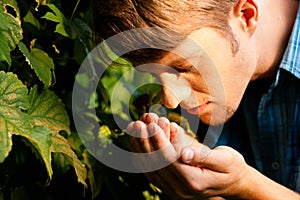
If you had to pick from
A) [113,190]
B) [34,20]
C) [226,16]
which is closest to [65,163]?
[113,190]

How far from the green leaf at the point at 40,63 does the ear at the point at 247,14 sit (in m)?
0.49

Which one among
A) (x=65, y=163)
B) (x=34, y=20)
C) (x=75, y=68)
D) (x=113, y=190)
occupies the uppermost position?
(x=34, y=20)

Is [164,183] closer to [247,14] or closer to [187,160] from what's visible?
[187,160]

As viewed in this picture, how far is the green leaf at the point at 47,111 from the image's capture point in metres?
1.15

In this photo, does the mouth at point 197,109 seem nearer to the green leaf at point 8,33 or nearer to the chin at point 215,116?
the chin at point 215,116

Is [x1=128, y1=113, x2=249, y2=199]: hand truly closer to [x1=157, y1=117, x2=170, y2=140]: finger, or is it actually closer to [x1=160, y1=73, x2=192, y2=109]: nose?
[x1=157, y1=117, x2=170, y2=140]: finger

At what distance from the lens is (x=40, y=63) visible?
116 centimetres

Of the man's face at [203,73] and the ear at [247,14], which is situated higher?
the ear at [247,14]

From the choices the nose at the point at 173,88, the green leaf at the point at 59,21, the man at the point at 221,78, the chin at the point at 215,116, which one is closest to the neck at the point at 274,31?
the man at the point at 221,78

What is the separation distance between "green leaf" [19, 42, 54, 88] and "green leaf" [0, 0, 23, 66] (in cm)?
4

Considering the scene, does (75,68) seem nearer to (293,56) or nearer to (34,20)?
(34,20)

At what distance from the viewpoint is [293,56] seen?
1516 millimetres

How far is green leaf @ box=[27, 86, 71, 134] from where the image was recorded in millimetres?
1152

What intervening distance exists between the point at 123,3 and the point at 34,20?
0.21 meters
